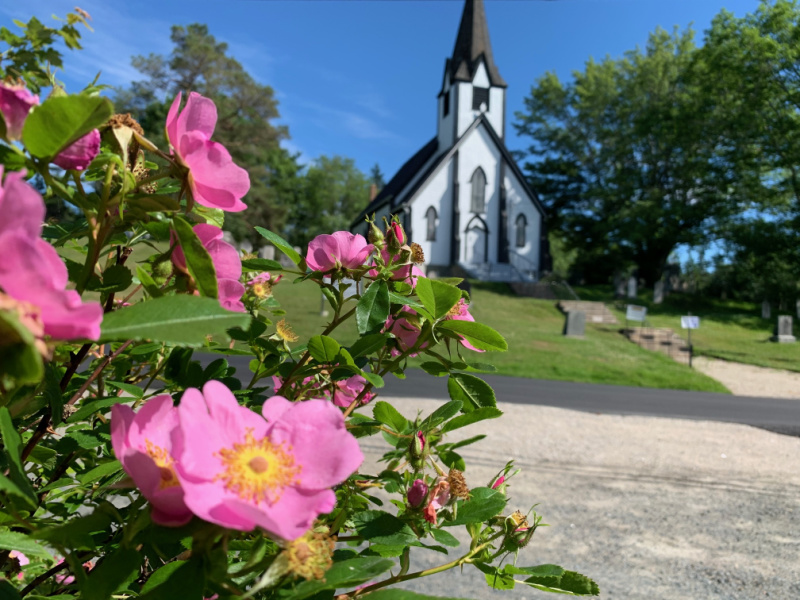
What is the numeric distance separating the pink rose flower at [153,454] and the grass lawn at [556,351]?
662 cm

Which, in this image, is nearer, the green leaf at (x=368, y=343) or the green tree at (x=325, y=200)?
the green leaf at (x=368, y=343)

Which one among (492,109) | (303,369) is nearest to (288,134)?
(492,109)

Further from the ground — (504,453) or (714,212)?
(714,212)

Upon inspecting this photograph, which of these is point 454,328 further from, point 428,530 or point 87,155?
point 87,155

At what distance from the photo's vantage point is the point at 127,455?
0.38m

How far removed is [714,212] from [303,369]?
2649 centimetres

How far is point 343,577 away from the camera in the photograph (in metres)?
0.41

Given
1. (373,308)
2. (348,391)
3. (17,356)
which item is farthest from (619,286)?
(17,356)

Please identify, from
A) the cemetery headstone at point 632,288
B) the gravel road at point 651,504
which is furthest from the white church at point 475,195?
the gravel road at point 651,504

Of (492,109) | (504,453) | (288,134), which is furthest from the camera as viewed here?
(288,134)

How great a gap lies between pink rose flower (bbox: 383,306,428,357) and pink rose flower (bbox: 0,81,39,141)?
0.44 metres

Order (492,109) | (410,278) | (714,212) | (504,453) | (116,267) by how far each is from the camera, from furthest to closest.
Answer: (492,109) < (714,212) < (504,453) < (410,278) < (116,267)

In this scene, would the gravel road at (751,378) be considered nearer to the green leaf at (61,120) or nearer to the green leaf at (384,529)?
the green leaf at (384,529)

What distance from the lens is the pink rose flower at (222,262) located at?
51 centimetres
